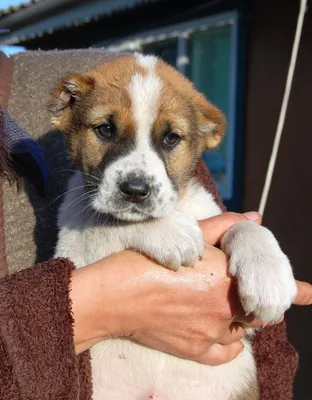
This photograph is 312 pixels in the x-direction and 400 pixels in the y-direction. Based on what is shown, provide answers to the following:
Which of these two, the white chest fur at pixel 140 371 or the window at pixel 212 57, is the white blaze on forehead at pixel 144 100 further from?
the window at pixel 212 57

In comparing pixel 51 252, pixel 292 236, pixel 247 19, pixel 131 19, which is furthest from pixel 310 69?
pixel 51 252

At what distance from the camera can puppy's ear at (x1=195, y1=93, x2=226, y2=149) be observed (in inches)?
103

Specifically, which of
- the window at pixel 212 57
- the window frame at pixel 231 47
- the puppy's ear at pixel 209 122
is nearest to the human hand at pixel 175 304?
the puppy's ear at pixel 209 122

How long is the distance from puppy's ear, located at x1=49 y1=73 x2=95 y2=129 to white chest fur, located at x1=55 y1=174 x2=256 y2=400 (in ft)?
1.85

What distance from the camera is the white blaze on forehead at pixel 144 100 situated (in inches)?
88.8

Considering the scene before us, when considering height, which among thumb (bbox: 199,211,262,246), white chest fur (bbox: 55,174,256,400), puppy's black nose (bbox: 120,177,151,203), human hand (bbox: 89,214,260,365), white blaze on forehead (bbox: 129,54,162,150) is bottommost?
white chest fur (bbox: 55,174,256,400)

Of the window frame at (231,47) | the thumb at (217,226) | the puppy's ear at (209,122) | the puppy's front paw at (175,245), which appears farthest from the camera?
the window frame at (231,47)

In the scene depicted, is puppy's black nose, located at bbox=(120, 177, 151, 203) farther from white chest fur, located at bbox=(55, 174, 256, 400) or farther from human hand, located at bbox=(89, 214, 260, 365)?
human hand, located at bbox=(89, 214, 260, 365)

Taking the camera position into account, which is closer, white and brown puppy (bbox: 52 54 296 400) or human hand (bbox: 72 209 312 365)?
human hand (bbox: 72 209 312 365)

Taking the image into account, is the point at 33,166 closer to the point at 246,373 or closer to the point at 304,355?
the point at 246,373

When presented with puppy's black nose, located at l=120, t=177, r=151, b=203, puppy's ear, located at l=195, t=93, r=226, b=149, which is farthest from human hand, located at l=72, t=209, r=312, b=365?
puppy's ear, located at l=195, t=93, r=226, b=149

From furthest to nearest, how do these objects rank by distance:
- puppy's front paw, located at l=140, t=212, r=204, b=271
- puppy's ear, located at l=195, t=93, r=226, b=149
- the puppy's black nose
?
puppy's ear, located at l=195, t=93, r=226, b=149 → the puppy's black nose → puppy's front paw, located at l=140, t=212, r=204, b=271

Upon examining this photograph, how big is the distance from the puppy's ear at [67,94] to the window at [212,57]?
3333mm

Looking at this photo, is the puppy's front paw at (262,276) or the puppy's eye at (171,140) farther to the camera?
the puppy's eye at (171,140)
